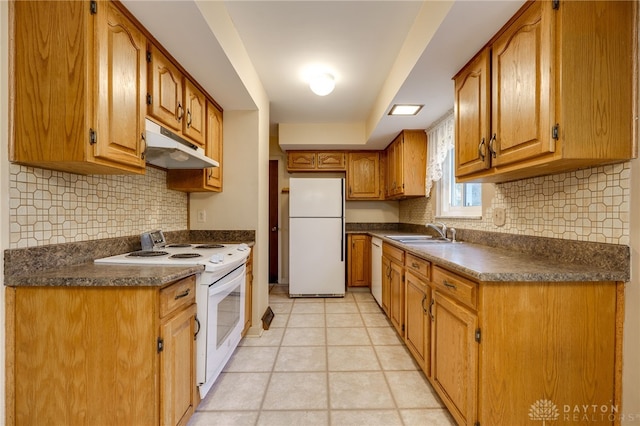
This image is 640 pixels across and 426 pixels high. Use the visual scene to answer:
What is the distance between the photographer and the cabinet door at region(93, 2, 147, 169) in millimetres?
1157

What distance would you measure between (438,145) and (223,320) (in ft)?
8.43

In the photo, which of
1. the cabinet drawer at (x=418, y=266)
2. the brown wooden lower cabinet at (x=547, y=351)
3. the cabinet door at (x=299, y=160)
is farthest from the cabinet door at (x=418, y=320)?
the cabinet door at (x=299, y=160)

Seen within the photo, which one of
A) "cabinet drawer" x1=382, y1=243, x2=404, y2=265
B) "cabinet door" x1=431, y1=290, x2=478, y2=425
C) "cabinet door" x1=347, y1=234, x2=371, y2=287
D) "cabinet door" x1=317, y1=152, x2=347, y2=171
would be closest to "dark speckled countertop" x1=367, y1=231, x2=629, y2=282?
"cabinet door" x1=431, y1=290, x2=478, y2=425

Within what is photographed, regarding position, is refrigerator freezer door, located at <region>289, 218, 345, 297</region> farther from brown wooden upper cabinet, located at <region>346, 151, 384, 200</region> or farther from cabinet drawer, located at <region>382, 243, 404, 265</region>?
cabinet drawer, located at <region>382, 243, 404, 265</region>

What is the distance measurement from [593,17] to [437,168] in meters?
1.87

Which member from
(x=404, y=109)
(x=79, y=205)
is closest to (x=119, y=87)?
(x=79, y=205)

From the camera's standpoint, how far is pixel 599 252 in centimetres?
119

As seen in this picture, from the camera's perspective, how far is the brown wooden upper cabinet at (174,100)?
157 cm

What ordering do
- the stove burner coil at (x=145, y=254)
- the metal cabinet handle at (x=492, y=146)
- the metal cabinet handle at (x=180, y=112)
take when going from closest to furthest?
the metal cabinet handle at (x=492, y=146) → the stove burner coil at (x=145, y=254) → the metal cabinet handle at (x=180, y=112)

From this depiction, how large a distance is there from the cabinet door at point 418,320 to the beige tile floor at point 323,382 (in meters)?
0.14

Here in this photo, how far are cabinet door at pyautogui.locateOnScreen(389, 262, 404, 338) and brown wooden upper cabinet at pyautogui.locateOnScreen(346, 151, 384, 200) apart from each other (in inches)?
66.3

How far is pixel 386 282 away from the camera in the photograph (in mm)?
2814

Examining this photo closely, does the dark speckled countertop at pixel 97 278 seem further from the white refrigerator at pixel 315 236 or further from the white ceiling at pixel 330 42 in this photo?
the white refrigerator at pixel 315 236

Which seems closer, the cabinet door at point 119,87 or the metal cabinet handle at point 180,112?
the cabinet door at point 119,87
